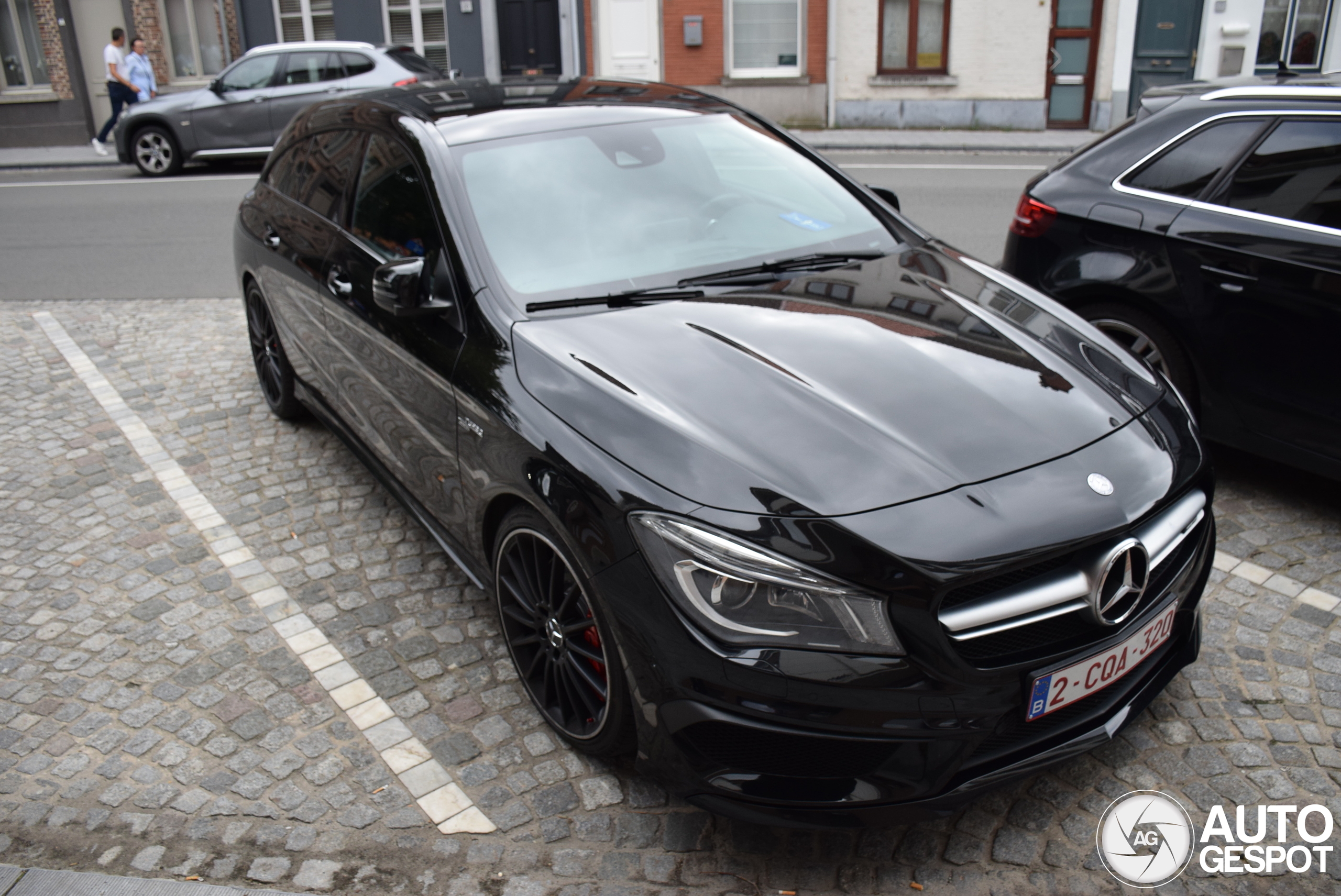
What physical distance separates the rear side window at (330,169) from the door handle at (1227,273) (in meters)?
3.38

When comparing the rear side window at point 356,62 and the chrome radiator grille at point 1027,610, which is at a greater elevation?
the rear side window at point 356,62

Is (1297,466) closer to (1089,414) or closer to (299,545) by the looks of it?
(1089,414)

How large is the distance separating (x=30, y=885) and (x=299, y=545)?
1.85 metres

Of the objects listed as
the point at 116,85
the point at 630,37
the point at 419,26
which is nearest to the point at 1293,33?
the point at 630,37

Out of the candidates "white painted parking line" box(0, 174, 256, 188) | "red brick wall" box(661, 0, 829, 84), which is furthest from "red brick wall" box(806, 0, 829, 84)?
"white painted parking line" box(0, 174, 256, 188)

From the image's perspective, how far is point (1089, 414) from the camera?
2.77 meters

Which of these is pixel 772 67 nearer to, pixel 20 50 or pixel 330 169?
pixel 20 50

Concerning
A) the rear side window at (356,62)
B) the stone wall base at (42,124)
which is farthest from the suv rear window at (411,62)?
the stone wall base at (42,124)

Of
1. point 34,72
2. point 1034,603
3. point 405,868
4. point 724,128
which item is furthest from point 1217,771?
point 34,72

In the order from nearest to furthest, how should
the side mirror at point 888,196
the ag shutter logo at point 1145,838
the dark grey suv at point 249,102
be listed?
the ag shutter logo at point 1145,838
the side mirror at point 888,196
the dark grey suv at point 249,102

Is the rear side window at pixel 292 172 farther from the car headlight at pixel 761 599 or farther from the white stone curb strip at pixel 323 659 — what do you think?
the car headlight at pixel 761 599

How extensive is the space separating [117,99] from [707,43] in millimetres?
9879

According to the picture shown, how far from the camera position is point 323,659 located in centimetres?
359

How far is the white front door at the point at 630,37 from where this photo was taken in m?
18.6
